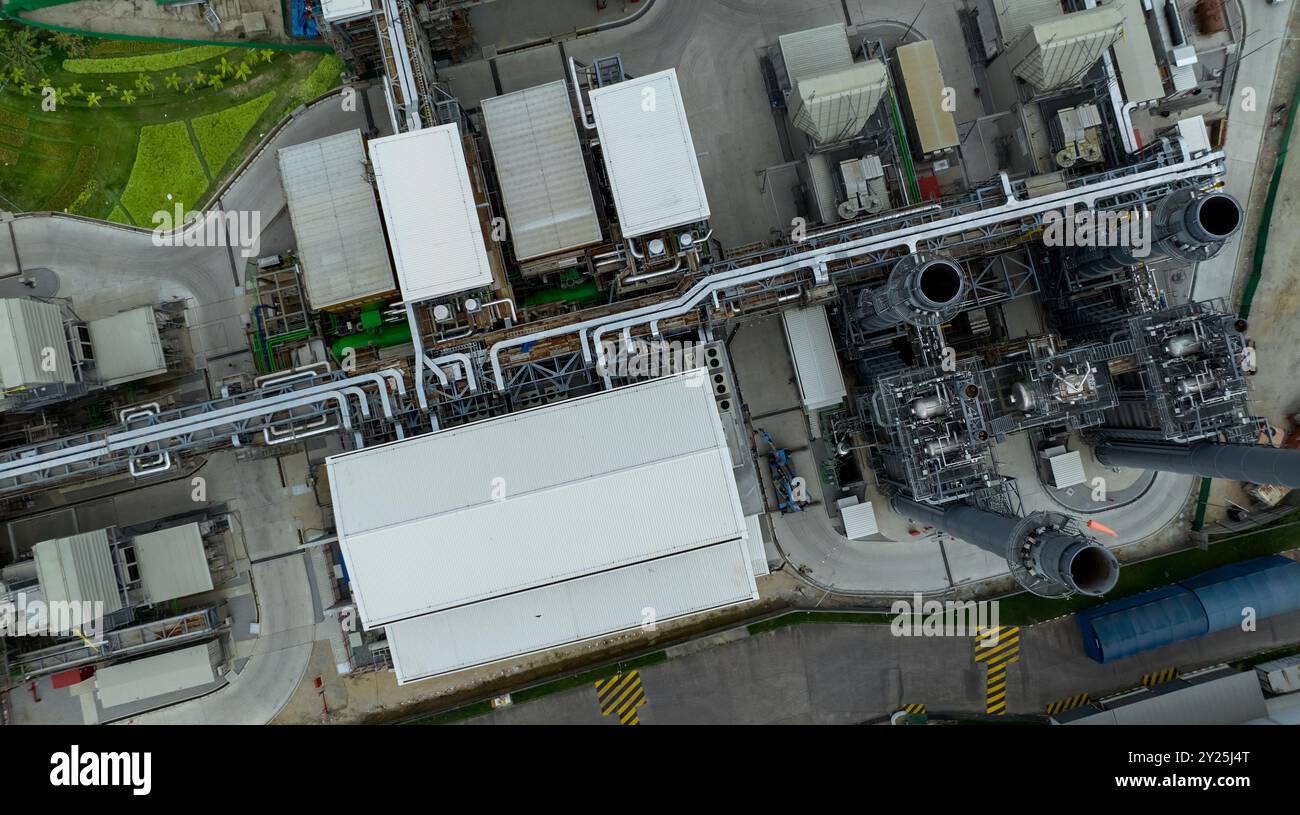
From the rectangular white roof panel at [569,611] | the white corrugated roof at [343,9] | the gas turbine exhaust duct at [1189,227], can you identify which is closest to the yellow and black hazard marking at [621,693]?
the rectangular white roof panel at [569,611]

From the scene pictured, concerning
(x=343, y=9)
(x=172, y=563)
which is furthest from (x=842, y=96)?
(x=172, y=563)

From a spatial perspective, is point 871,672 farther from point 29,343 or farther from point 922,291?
point 29,343

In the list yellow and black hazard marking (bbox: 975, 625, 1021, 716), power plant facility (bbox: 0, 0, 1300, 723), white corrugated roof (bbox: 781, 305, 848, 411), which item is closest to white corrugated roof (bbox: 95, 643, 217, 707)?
power plant facility (bbox: 0, 0, 1300, 723)

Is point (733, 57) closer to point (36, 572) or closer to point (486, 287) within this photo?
point (486, 287)

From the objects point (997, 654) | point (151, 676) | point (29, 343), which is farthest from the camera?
point (997, 654)

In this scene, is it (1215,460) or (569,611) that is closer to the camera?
(1215,460)

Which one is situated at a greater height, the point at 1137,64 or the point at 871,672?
the point at 1137,64

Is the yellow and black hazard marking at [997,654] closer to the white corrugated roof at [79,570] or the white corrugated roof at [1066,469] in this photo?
the white corrugated roof at [1066,469]
